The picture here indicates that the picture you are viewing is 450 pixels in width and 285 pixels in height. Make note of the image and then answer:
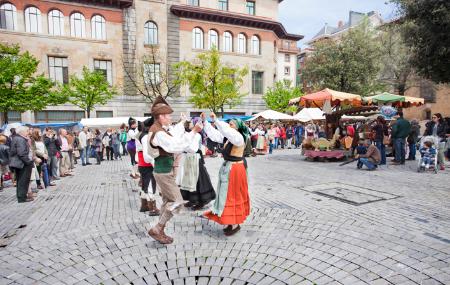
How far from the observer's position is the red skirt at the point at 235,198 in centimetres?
427

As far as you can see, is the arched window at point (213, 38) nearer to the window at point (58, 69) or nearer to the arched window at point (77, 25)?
the arched window at point (77, 25)

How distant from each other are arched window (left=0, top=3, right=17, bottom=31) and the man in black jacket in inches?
837

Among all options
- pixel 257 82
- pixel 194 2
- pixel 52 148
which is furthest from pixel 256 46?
pixel 52 148

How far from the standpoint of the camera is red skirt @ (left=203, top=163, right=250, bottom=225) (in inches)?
168

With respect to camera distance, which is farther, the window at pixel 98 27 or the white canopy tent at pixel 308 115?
the window at pixel 98 27

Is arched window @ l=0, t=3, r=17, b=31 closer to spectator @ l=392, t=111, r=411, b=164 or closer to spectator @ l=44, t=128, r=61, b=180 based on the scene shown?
spectator @ l=44, t=128, r=61, b=180

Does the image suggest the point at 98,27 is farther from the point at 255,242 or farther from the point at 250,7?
the point at 255,242

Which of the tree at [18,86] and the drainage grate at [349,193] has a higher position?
the tree at [18,86]

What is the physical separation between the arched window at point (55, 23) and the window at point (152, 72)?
7.25m

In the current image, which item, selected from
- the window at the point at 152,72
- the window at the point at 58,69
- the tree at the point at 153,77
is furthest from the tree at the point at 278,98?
the window at the point at 58,69

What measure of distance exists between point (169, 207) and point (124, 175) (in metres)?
7.12

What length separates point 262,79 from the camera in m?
31.6

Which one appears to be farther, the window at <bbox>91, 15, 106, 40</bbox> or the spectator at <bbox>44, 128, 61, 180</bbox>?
the window at <bbox>91, 15, 106, 40</bbox>

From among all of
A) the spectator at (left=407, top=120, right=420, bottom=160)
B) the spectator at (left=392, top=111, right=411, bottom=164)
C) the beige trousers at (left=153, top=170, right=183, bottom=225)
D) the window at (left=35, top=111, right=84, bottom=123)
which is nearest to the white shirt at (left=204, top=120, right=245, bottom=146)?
the beige trousers at (left=153, top=170, right=183, bottom=225)
